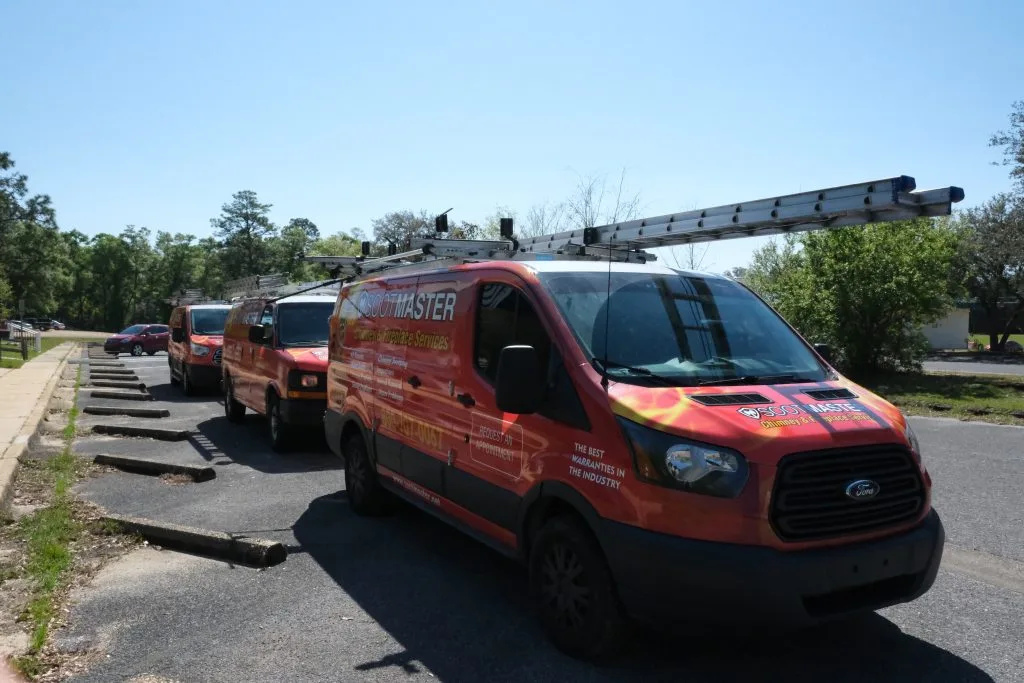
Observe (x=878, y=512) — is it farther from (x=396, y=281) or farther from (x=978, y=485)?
(x=978, y=485)

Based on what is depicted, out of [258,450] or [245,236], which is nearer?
[258,450]

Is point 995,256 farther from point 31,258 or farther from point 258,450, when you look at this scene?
point 31,258

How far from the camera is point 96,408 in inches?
569

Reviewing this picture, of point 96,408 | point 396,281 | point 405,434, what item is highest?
point 396,281

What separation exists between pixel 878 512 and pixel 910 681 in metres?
0.85

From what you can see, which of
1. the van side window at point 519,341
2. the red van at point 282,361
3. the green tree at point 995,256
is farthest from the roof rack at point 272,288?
the green tree at point 995,256

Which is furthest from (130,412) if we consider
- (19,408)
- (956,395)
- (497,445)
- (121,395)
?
(956,395)

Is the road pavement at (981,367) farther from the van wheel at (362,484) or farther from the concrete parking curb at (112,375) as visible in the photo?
the concrete parking curb at (112,375)

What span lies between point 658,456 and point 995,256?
3141 centimetres

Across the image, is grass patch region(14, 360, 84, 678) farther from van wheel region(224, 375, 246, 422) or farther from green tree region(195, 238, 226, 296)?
green tree region(195, 238, 226, 296)

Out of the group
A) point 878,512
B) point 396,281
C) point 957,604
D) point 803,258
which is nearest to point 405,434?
point 396,281

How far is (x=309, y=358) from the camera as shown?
9984mm

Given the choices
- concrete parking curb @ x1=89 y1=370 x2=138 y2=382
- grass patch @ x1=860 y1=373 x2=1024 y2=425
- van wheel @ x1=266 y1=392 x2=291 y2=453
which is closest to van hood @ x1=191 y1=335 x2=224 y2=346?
concrete parking curb @ x1=89 y1=370 x2=138 y2=382

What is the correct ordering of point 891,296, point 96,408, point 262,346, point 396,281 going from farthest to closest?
point 891,296 → point 96,408 → point 262,346 → point 396,281
